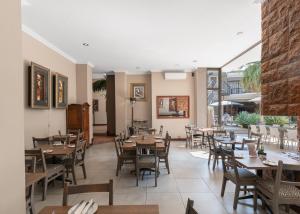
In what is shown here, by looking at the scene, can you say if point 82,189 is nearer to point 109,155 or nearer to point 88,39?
point 88,39

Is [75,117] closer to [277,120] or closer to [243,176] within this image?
[243,176]

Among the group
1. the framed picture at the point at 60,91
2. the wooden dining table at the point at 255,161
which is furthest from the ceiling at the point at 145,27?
the wooden dining table at the point at 255,161

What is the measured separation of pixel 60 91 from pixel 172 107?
16.6 ft

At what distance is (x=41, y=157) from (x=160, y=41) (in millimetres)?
4035

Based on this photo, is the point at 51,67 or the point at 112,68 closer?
the point at 51,67

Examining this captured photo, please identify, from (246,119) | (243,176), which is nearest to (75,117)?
(243,176)

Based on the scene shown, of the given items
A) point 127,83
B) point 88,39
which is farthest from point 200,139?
point 88,39

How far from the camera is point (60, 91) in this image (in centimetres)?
667

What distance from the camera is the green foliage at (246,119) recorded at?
33.8 ft

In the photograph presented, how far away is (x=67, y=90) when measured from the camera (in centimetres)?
725

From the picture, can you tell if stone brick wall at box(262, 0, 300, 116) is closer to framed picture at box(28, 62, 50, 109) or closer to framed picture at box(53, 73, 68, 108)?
framed picture at box(28, 62, 50, 109)

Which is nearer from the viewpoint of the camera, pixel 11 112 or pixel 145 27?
pixel 11 112

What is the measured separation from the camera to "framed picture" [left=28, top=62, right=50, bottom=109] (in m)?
4.92

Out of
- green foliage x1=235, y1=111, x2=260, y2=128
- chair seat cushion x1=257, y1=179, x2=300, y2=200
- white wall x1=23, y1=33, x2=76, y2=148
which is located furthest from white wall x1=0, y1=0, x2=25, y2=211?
green foliage x1=235, y1=111, x2=260, y2=128
